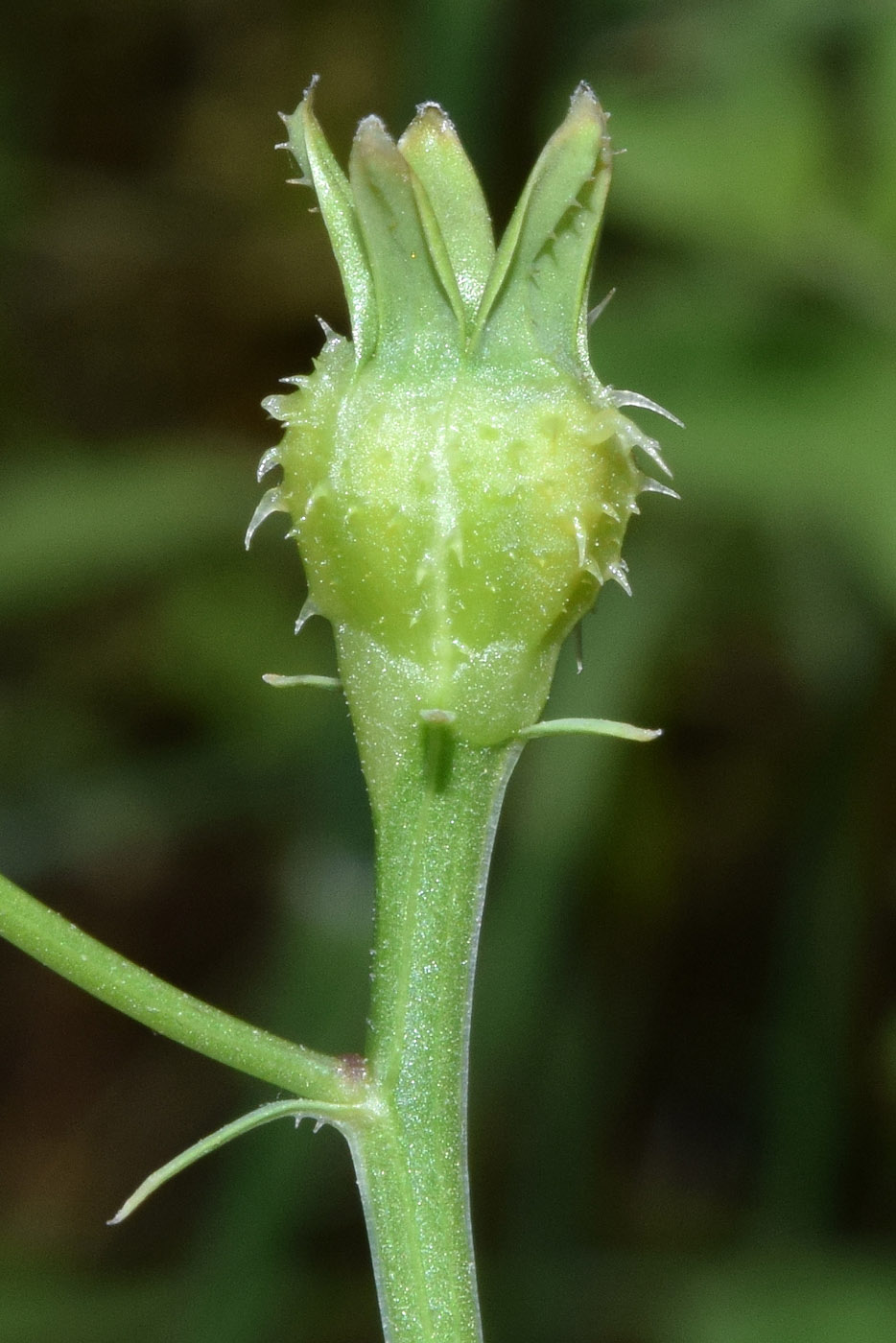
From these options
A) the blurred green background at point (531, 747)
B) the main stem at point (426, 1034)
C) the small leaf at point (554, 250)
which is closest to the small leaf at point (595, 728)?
the main stem at point (426, 1034)

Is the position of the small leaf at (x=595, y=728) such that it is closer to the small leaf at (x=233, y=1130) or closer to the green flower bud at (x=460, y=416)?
the green flower bud at (x=460, y=416)

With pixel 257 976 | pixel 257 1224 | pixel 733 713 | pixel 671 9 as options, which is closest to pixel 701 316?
pixel 671 9

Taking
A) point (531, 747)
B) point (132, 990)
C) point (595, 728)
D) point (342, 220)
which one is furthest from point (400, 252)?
point (531, 747)

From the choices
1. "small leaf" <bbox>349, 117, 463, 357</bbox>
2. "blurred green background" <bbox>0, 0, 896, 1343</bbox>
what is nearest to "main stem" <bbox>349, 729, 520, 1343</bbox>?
"small leaf" <bbox>349, 117, 463, 357</bbox>

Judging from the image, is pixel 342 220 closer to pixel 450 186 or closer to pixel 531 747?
pixel 450 186

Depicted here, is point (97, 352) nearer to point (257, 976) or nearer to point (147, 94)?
point (147, 94)

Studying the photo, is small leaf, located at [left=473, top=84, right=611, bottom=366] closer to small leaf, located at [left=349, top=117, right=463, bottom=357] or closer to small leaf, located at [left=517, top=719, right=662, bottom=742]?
small leaf, located at [left=349, top=117, right=463, bottom=357]

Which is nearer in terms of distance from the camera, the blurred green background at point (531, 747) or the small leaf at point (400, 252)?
the small leaf at point (400, 252)
